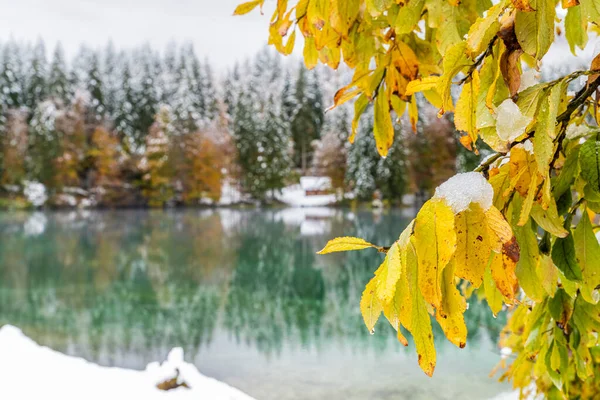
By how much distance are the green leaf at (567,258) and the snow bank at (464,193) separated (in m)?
0.19

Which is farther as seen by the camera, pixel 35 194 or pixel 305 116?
pixel 305 116

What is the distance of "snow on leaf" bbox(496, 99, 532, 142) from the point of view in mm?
456

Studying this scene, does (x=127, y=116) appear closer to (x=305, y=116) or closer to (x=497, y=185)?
(x=305, y=116)

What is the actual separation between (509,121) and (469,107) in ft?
0.29

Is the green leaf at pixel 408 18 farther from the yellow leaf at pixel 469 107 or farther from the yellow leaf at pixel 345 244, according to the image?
the yellow leaf at pixel 345 244

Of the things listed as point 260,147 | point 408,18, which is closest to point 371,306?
point 408,18

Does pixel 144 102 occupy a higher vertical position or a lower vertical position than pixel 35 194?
higher

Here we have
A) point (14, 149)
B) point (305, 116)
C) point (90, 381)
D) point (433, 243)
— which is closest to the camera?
point (433, 243)

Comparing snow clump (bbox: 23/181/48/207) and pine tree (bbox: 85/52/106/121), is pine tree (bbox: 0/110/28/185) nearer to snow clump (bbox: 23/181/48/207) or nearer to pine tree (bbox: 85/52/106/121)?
snow clump (bbox: 23/181/48/207)

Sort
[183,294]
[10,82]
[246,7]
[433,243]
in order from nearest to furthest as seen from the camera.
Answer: [433,243]
[246,7]
[183,294]
[10,82]

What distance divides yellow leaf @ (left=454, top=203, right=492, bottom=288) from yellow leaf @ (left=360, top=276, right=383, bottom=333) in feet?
0.26

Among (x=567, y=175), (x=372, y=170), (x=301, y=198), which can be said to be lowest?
(x=567, y=175)

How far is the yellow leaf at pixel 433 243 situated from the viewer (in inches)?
16.9

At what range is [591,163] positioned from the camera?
568mm
